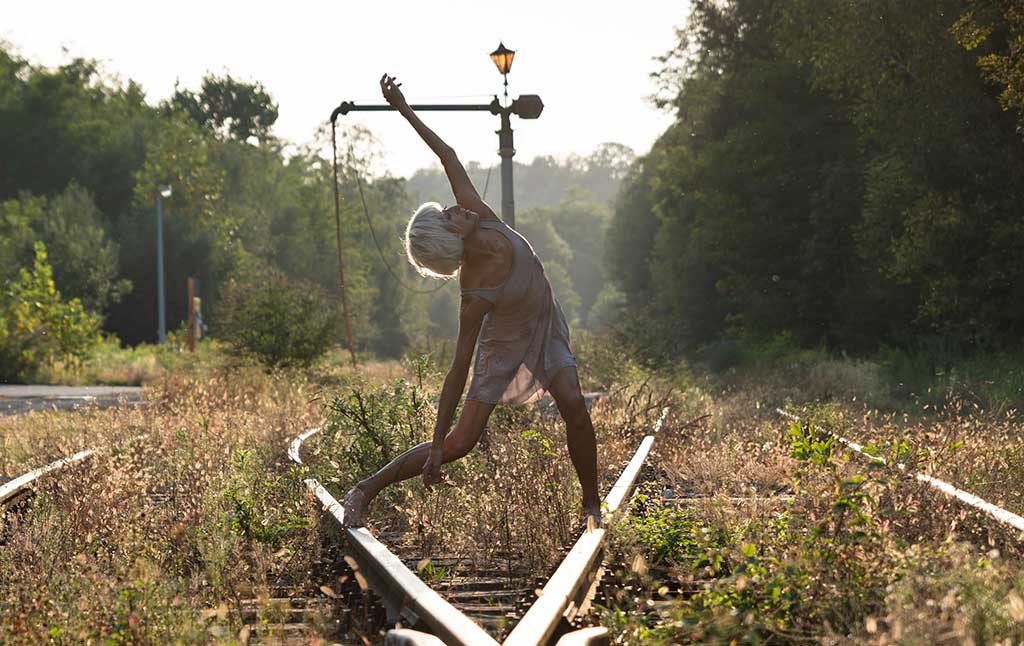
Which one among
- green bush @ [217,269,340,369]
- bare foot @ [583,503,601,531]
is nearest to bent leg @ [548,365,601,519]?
bare foot @ [583,503,601,531]

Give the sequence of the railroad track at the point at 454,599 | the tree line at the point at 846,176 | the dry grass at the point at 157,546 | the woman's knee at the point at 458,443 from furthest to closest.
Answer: the tree line at the point at 846,176 < the woman's knee at the point at 458,443 < the dry grass at the point at 157,546 < the railroad track at the point at 454,599

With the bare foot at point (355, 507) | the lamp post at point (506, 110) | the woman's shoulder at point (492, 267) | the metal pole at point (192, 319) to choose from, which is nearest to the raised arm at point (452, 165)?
the woman's shoulder at point (492, 267)

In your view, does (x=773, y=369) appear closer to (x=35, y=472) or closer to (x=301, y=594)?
(x=35, y=472)

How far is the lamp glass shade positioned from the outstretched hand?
9085 millimetres

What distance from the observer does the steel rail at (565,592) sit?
3.57m

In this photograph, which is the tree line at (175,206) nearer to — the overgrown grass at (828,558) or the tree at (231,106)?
the tree at (231,106)

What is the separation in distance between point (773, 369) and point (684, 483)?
15673 millimetres

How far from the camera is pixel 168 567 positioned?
Result: 521 cm

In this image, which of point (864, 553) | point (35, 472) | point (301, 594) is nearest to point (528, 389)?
point (301, 594)

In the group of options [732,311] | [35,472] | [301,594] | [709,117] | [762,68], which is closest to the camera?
[301,594]

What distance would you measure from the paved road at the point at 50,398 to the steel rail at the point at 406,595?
10.6 m

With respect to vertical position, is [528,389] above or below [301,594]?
above

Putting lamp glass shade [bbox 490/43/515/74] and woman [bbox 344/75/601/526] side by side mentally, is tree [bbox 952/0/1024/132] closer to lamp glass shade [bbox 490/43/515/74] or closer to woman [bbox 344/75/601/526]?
lamp glass shade [bbox 490/43/515/74]

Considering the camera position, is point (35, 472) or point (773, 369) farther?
point (773, 369)
